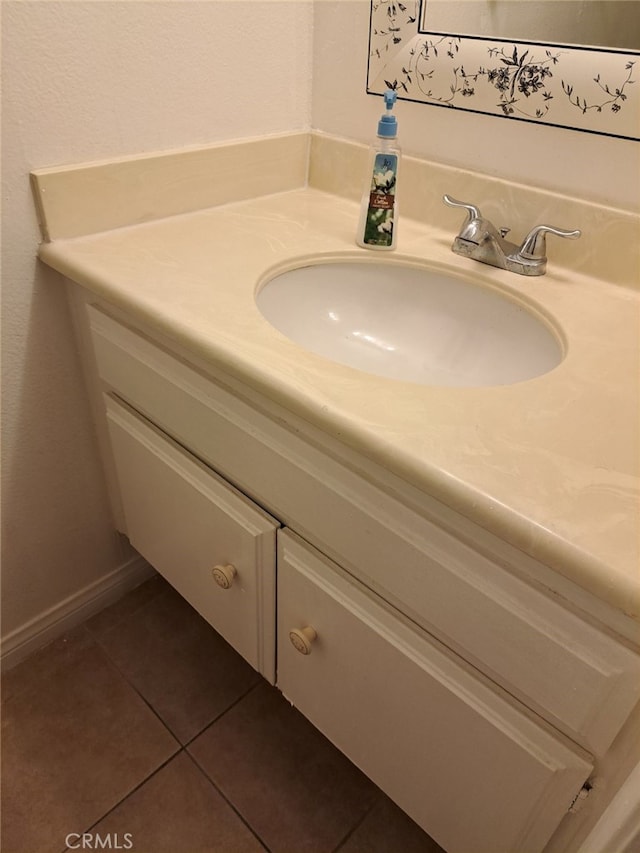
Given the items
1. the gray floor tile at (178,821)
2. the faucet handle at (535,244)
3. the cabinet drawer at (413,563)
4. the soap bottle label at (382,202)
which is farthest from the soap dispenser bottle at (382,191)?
the gray floor tile at (178,821)

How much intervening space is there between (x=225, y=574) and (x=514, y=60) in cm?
85

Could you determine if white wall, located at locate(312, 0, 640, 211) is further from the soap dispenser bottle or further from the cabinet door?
the cabinet door

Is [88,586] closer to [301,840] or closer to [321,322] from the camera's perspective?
[301,840]

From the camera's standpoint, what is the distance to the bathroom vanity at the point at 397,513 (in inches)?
20.4

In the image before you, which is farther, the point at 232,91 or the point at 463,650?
the point at 232,91

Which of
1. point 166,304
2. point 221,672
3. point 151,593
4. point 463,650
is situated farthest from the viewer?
point 151,593

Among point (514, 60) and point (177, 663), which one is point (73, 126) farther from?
point (177, 663)

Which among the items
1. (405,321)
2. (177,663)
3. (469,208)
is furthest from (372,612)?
(177,663)

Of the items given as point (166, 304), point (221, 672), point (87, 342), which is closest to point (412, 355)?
point (166, 304)

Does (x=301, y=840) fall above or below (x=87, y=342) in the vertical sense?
below

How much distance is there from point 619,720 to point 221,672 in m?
0.90

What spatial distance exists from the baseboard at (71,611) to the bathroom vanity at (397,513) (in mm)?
365

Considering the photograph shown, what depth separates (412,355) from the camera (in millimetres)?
957
